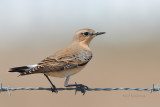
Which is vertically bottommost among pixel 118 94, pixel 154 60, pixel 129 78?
pixel 118 94

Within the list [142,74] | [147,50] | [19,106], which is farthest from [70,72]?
[147,50]

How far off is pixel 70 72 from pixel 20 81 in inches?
462

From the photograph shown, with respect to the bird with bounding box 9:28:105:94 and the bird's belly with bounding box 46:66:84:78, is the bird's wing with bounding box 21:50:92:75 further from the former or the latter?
the bird's belly with bounding box 46:66:84:78

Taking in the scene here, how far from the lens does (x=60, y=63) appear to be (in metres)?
12.3

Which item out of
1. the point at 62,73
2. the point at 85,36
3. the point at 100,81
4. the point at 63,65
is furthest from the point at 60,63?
the point at 100,81

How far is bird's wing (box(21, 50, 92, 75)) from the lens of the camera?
11820 mm

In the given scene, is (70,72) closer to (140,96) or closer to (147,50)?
(140,96)

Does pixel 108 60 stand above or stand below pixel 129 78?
above

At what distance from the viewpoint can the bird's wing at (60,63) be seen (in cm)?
1182

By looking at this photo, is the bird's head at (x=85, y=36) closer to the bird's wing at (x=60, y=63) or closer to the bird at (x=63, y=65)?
the bird at (x=63, y=65)

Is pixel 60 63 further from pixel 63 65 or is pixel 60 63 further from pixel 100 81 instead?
pixel 100 81

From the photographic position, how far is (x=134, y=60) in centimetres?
3147

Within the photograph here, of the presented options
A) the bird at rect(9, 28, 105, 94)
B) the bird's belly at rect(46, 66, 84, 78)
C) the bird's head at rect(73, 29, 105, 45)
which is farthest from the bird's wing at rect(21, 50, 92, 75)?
the bird's head at rect(73, 29, 105, 45)

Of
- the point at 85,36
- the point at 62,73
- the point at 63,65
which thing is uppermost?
the point at 85,36
